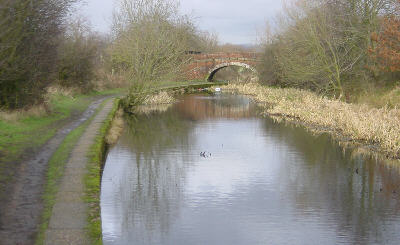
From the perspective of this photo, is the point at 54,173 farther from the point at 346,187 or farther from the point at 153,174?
the point at 346,187

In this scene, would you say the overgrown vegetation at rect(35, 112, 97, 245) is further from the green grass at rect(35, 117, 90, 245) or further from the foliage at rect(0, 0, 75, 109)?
the foliage at rect(0, 0, 75, 109)

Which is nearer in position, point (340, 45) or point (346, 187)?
point (346, 187)

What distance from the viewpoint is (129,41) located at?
3128 centimetres

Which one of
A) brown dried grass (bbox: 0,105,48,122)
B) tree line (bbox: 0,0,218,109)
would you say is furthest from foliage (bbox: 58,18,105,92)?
brown dried grass (bbox: 0,105,48,122)

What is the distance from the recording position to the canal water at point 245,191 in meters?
9.25

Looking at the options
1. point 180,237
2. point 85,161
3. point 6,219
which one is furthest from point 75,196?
point 85,161

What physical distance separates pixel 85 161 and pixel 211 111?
19982mm

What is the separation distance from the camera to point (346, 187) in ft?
41.9

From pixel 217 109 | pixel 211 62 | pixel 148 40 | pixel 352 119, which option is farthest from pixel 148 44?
pixel 211 62

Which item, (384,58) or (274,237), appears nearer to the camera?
(274,237)

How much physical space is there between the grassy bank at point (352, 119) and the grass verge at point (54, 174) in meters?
9.56

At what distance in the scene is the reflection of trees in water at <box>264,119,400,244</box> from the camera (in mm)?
10000

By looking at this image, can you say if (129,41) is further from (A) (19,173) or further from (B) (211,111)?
(A) (19,173)

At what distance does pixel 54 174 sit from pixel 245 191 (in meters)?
4.28
